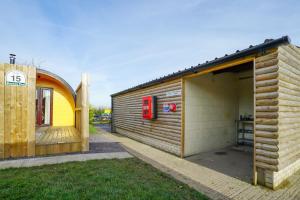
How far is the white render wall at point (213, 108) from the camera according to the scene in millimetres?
6695

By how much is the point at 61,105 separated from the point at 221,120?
29.1ft

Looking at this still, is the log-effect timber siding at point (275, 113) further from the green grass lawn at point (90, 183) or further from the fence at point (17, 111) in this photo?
the fence at point (17, 111)

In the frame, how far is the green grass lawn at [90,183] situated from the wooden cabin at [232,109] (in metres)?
1.93

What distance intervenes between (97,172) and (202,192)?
2.42 metres

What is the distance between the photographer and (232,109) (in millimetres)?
8469

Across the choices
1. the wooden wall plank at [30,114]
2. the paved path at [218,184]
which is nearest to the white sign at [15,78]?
the wooden wall plank at [30,114]

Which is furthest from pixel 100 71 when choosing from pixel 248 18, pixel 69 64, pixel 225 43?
pixel 248 18

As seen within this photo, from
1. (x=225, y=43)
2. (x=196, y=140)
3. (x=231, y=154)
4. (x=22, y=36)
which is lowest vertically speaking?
(x=231, y=154)

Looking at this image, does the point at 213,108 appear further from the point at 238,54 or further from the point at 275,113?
the point at 275,113

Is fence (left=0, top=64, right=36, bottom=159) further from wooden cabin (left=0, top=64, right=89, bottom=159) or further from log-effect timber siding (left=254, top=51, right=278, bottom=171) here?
Answer: log-effect timber siding (left=254, top=51, right=278, bottom=171)

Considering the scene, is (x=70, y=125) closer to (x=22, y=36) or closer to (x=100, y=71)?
(x=22, y=36)

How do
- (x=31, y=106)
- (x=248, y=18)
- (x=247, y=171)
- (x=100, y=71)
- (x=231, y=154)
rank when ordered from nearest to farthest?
(x=247, y=171), (x=31, y=106), (x=231, y=154), (x=248, y=18), (x=100, y=71)

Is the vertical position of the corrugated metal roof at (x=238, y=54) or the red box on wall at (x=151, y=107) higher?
the corrugated metal roof at (x=238, y=54)

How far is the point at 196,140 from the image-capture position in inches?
271
